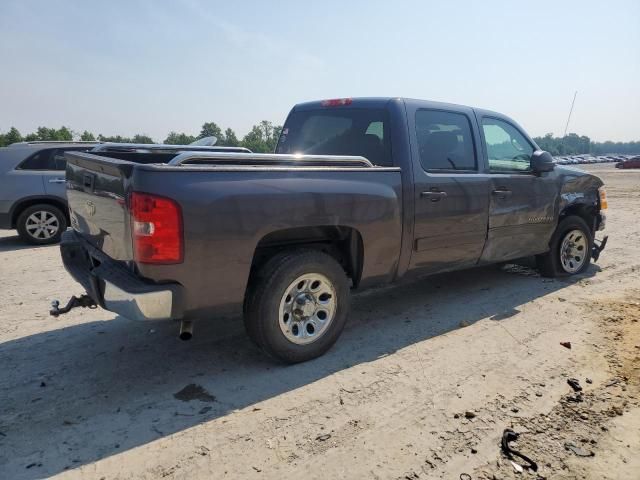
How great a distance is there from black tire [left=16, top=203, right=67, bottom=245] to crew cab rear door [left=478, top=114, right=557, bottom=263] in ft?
23.5

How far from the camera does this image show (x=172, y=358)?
12.0 ft

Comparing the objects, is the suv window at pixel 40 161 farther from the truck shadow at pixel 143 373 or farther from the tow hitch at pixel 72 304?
the tow hitch at pixel 72 304

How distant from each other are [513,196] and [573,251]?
5.52 ft

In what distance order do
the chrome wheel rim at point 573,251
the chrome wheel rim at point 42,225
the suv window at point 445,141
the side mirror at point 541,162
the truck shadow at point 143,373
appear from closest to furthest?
1. the truck shadow at point 143,373
2. the suv window at point 445,141
3. the side mirror at point 541,162
4. the chrome wheel rim at point 573,251
5. the chrome wheel rim at point 42,225

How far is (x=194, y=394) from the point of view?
A: 123 inches

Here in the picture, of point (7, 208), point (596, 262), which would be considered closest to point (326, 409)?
point (596, 262)

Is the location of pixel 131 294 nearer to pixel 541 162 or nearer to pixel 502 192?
pixel 502 192

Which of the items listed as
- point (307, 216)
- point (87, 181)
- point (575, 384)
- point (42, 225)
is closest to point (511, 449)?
point (575, 384)

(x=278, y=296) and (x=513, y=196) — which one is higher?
(x=513, y=196)

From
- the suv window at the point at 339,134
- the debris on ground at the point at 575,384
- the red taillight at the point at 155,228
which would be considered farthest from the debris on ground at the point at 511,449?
the suv window at the point at 339,134

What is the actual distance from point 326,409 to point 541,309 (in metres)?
2.85

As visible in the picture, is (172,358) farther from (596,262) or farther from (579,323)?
(596,262)

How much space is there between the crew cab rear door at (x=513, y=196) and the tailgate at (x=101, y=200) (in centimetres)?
338

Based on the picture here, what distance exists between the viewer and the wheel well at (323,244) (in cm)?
345
